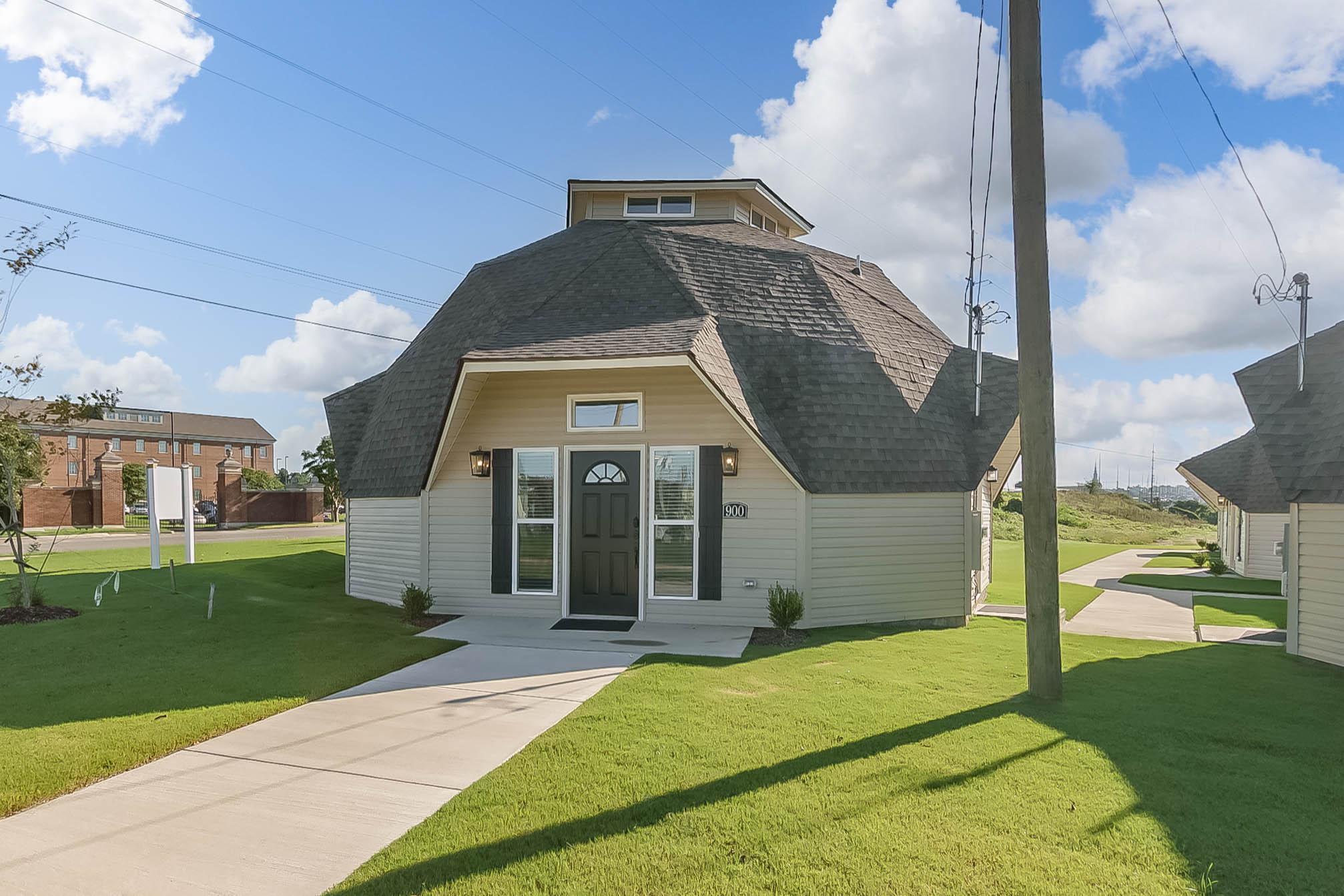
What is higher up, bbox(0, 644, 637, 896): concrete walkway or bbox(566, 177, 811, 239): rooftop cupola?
bbox(566, 177, 811, 239): rooftop cupola

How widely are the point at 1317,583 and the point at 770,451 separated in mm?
6800

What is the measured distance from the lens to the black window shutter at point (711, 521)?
10.2m

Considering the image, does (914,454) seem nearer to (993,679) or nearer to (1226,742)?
(993,679)

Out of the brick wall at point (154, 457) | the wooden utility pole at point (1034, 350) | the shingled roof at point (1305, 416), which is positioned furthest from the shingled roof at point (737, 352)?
the brick wall at point (154, 457)

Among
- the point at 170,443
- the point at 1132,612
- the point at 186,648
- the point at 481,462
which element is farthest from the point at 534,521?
the point at 170,443

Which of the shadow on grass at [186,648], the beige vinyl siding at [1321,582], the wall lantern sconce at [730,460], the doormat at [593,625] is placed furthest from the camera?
the wall lantern sconce at [730,460]

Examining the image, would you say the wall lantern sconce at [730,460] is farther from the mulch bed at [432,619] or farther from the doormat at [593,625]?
the mulch bed at [432,619]

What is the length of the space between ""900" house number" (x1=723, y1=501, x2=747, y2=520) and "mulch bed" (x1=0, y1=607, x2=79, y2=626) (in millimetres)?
8271

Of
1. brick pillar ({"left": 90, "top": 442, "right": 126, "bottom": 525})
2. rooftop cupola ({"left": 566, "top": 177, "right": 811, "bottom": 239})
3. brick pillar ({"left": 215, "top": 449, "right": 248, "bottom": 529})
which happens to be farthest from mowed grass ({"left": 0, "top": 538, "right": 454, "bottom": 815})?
brick pillar ({"left": 90, "top": 442, "right": 126, "bottom": 525})

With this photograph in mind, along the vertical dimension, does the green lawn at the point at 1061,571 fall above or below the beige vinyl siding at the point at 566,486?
below

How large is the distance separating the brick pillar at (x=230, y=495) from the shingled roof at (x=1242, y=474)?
38.1 m

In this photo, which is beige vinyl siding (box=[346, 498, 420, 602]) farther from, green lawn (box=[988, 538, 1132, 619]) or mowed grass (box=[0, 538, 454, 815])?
green lawn (box=[988, 538, 1132, 619])

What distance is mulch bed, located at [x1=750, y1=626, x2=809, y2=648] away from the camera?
9141mm

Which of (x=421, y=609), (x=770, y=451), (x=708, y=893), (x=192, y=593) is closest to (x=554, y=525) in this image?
(x=421, y=609)
